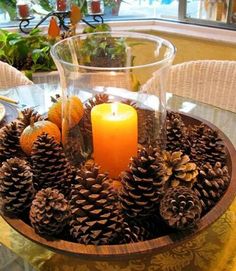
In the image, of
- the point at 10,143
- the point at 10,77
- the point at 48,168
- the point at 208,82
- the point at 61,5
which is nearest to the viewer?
the point at 48,168

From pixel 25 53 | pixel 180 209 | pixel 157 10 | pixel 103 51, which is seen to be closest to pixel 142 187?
pixel 180 209

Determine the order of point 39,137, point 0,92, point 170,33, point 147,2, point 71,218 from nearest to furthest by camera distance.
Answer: point 71,218 → point 39,137 → point 0,92 → point 170,33 → point 147,2

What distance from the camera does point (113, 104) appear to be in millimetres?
748

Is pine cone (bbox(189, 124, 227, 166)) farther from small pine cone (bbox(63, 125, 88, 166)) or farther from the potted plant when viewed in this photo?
the potted plant

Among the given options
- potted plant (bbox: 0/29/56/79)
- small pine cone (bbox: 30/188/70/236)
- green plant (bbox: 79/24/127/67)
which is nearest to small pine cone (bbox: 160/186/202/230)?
small pine cone (bbox: 30/188/70/236)

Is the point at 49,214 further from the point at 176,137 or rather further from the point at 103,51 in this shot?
the point at 103,51

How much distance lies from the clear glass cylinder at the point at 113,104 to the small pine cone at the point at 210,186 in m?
0.13

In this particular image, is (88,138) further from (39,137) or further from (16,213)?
(16,213)

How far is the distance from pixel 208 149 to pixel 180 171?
0.12 meters

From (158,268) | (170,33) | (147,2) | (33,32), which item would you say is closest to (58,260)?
(158,268)

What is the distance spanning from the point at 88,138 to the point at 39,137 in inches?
4.0

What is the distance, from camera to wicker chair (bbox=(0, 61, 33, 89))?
1.54m

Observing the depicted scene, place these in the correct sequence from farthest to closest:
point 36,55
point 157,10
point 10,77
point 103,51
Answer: point 157,10 < point 36,55 < point 10,77 < point 103,51

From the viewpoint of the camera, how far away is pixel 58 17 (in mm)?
2357
